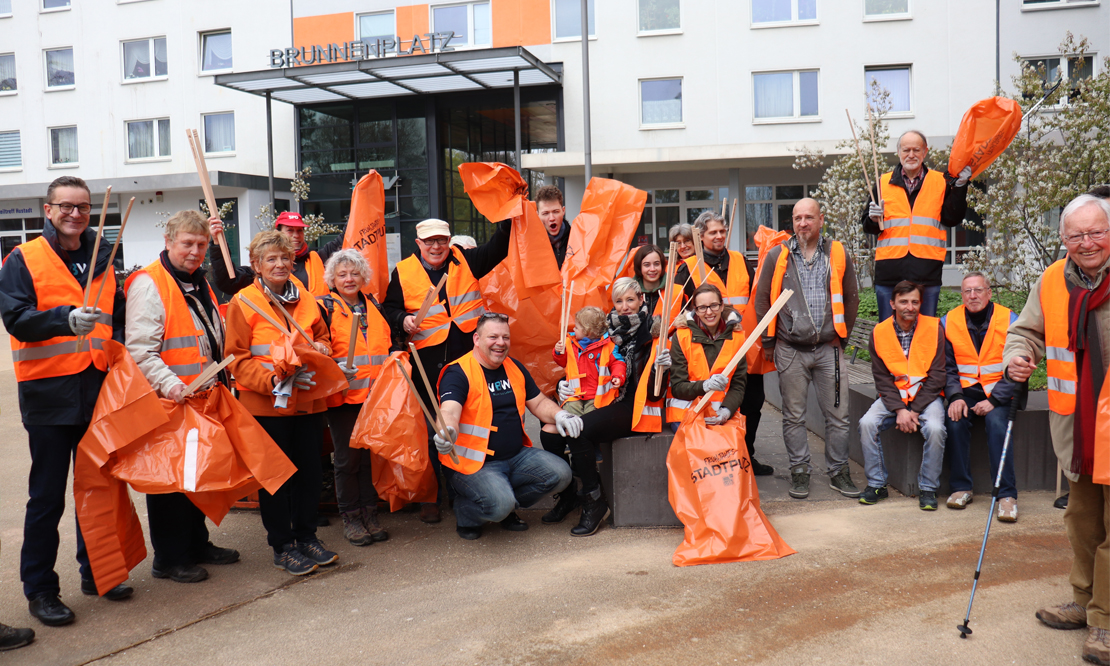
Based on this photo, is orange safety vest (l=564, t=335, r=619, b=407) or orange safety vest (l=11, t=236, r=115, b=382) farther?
orange safety vest (l=564, t=335, r=619, b=407)

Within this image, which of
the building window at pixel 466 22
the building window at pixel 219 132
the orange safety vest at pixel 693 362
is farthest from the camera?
the building window at pixel 219 132

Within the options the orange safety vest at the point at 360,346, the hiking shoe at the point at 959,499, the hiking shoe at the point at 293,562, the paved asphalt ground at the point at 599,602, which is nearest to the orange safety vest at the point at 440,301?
the orange safety vest at the point at 360,346

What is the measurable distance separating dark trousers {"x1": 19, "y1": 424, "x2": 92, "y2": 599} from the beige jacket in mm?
4102

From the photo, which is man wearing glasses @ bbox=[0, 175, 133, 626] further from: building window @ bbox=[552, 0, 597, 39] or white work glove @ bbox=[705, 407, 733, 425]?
building window @ bbox=[552, 0, 597, 39]

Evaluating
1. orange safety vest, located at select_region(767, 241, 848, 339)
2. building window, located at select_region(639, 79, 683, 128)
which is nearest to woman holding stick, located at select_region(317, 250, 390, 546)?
orange safety vest, located at select_region(767, 241, 848, 339)

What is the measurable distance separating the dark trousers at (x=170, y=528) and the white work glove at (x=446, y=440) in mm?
1292

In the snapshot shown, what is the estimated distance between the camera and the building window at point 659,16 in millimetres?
19891

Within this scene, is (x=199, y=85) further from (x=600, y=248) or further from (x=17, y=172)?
(x=600, y=248)

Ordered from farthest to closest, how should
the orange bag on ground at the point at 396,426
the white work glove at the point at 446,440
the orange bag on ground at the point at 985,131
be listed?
1. the orange bag on ground at the point at 985,131
2. the orange bag on ground at the point at 396,426
3. the white work glove at the point at 446,440

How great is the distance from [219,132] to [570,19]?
36.9 ft

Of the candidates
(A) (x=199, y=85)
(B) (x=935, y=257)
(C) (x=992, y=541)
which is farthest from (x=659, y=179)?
(C) (x=992, y=541)

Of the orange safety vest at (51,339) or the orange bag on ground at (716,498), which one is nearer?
the orange safety vest at (51,339)

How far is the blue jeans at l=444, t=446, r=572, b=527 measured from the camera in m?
4.33

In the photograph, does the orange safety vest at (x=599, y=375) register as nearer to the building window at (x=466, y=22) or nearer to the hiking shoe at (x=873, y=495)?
the hiking shoe at (x=873, y=495)
